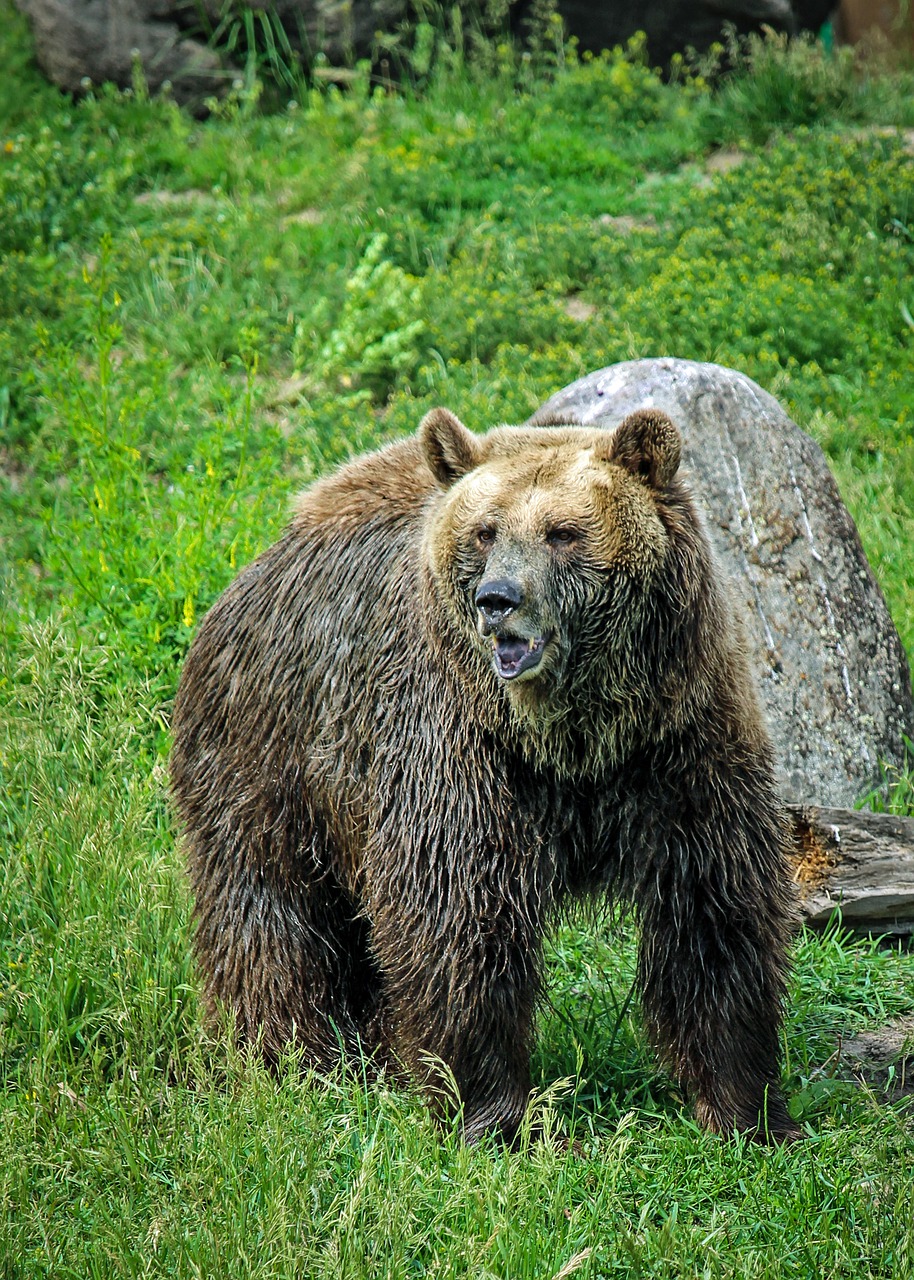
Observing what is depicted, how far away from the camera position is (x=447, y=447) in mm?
4156

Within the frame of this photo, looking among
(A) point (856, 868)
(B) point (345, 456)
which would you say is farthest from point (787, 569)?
(B) point (345, 456)

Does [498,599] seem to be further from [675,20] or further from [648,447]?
[675,20]

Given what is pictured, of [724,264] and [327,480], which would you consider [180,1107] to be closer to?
[327,480]

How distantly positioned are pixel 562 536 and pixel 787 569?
8.64 ft

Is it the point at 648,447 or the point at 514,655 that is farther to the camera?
the point at 648,447

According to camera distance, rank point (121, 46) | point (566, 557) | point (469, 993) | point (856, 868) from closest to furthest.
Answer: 1. point (566, 557)
2. point (469, 993)
3. point (856, 868)
4. point (121, 46)

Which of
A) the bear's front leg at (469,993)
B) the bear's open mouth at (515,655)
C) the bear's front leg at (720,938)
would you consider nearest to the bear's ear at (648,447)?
the bear's open mouth at (515,655)

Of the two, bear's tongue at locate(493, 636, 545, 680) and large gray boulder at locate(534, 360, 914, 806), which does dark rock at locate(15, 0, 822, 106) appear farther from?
bear's tongue at locate(493, 636, 545, 680)

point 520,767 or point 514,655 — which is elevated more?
point 514,655

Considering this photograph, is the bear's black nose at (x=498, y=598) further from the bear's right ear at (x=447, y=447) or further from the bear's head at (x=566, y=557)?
the bear's right ear at (x=447, y=447)

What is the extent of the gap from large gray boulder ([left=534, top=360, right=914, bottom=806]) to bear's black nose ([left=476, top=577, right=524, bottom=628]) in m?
2.54

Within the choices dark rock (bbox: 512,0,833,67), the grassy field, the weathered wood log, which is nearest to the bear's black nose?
the grassy field

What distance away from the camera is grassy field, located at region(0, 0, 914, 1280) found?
3.68 metres

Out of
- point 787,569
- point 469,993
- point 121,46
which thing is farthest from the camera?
point 121,46
